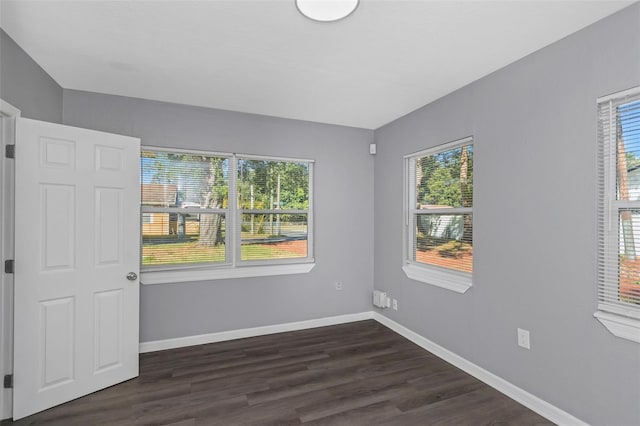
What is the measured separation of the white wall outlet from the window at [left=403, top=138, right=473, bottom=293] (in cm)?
58

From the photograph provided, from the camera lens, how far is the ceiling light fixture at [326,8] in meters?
1.73

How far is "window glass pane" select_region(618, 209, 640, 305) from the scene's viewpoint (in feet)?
5.94

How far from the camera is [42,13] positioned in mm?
1889

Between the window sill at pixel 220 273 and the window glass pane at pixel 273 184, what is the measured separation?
74cm

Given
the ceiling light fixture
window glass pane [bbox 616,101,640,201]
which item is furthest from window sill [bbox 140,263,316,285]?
window glass pane [bbox 616,101,640,201]

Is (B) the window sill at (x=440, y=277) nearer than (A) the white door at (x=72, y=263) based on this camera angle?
No

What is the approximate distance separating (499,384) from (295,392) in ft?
5.43

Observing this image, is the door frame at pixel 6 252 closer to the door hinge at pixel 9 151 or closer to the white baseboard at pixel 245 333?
the door hinge at pixel 9 151

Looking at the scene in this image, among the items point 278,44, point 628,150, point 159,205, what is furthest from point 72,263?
point 628,150

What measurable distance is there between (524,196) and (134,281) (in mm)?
3292

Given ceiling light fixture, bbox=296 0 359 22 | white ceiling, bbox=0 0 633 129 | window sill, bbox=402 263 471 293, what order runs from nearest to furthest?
ceiling light fixture, bbox=296 0 359 22 → white ceiling, bbox=0 0 633 129 → window sill, bbox=402 263 471 293

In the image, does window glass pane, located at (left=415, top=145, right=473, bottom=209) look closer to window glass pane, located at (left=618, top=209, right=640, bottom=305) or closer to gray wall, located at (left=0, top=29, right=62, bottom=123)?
window glass pane, located at (left=618, top=209, right=640, bottom=305)

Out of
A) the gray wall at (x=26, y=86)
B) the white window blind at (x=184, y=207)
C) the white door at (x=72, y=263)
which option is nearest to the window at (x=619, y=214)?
the white window blind at (x=184, y=207)

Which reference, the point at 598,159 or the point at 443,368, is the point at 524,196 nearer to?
the point at 598,159
